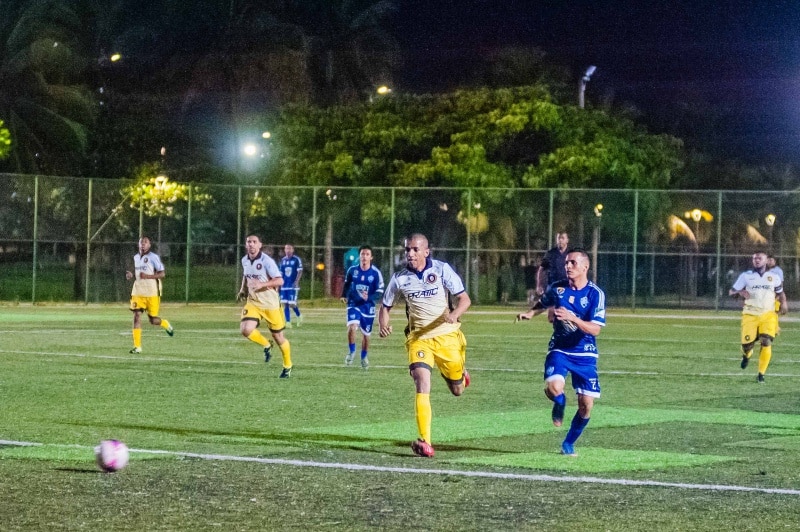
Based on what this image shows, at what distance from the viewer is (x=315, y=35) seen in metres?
55.9

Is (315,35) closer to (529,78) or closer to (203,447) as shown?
(529,78)

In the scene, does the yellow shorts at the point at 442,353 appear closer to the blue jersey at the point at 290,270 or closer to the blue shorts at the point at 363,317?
the blue shorts at the point at 363,317

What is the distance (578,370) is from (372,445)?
6.53ft

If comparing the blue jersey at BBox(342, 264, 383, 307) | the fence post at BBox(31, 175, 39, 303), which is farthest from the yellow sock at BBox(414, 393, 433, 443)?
the fence post at BBox(31, 175, 39, 303)

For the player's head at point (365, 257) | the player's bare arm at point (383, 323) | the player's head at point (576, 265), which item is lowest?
the player's bare arm at point (383, 323)

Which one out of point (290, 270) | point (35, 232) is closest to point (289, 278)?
point (290, 270)

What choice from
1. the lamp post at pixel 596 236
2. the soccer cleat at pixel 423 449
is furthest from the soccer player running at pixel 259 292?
the lamp post at pixel 596 236

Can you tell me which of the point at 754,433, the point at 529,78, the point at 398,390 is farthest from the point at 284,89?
the point at 754,433

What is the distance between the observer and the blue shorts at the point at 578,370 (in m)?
11.3

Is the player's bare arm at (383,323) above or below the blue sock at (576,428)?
above

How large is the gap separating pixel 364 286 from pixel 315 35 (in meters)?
36.3

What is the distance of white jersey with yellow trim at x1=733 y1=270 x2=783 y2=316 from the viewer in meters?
20.1

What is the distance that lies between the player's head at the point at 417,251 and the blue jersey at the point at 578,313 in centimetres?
130

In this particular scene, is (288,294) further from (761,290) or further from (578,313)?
(578,313)
